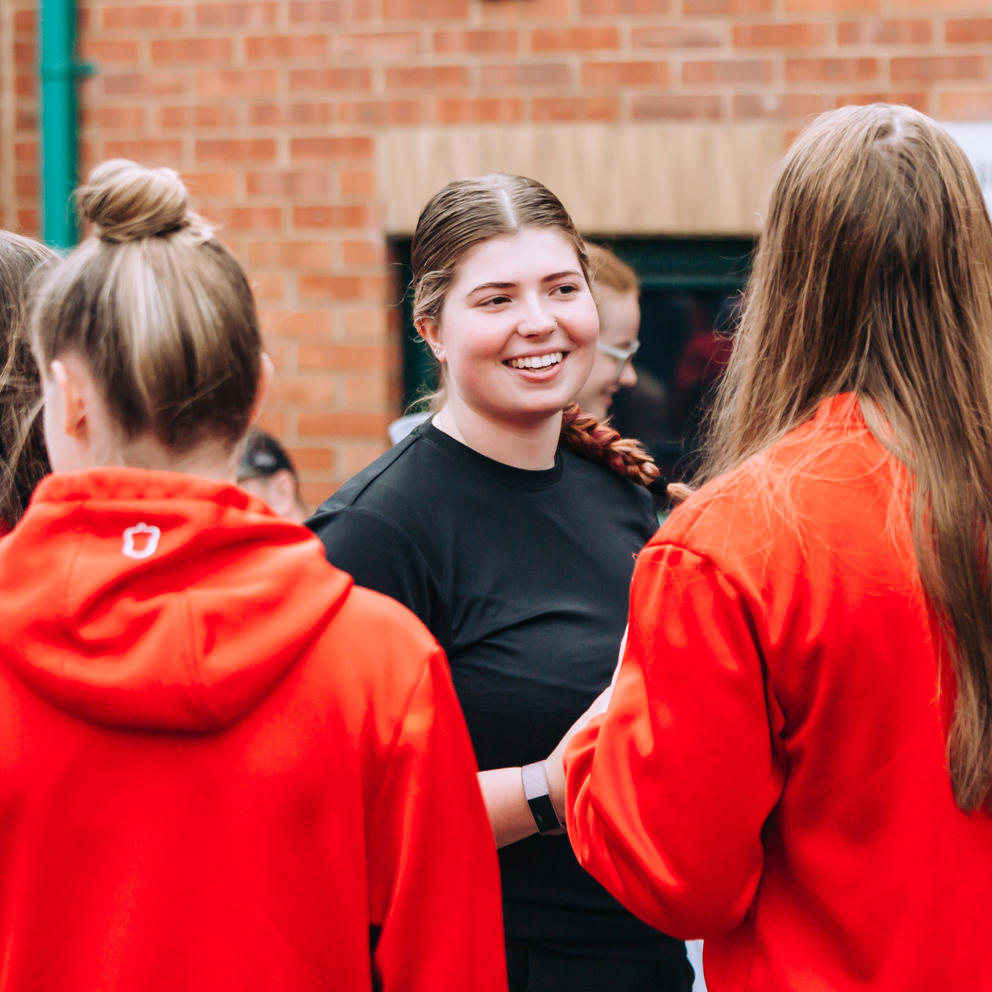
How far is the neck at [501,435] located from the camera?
82.9 inches

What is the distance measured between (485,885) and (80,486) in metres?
0.58

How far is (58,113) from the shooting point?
13.3ft

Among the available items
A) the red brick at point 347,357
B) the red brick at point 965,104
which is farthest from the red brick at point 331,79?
the red brick at point 965,104

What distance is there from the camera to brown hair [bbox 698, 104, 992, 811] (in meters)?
1.36

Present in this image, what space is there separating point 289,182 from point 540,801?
2.70 metres

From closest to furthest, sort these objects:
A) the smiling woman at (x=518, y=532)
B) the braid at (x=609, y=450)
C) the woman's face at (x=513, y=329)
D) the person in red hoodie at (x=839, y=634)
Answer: the person in red hoodie at (x=839, y=634), the smiling woman at (x=518, y=532), the woman's face at (x=513, y=329), the braid at (x=609, y=450)

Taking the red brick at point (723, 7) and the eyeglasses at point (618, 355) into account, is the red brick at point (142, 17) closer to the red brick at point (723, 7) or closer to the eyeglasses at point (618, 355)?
the red brick at point (723, 7)

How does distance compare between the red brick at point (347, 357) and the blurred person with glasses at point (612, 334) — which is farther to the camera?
the red brick at point (347, 357)

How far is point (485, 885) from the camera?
1370 millimetres

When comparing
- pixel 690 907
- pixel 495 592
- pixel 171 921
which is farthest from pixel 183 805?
pixel 495 592

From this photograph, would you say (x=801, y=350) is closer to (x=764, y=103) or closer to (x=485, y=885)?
(x=485, y=885)

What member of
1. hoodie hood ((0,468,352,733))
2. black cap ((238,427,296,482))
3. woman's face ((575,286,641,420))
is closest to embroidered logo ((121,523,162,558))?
hoodie hood ((0,468,352,733))

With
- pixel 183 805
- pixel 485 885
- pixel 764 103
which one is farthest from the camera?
pixel 764 103

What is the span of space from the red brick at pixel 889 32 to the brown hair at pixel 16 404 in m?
2.86
